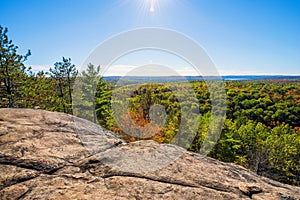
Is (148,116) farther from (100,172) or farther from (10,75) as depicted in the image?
(100,172)

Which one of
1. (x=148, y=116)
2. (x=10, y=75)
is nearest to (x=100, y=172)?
(x=10, y=75)

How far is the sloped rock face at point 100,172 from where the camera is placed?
333 centimetres

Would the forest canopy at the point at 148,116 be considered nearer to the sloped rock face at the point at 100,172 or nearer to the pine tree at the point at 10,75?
the pine tree at the point at 10,75

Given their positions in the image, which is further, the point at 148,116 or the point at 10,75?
the point at 148,116

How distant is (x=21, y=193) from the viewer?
3.20 metres

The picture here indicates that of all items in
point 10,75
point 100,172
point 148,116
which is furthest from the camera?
point 148,116

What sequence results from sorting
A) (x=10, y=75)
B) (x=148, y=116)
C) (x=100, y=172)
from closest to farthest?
1. (x=100, y=172)
2. (x=10, y=75)
3. (x=148, y=116)

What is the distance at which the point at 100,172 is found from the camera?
3877 mm

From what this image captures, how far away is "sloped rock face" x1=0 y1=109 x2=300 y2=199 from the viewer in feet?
10.9

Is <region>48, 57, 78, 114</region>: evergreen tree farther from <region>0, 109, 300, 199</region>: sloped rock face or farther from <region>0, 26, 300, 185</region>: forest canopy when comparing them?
<region>0, 109, 300, 199</region>: sloped rock face

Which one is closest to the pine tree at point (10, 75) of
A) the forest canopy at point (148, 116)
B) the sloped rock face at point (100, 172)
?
the forest canopy at point (148, 116)

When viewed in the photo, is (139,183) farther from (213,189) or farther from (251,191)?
(251,191)

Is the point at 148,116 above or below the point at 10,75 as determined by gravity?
below

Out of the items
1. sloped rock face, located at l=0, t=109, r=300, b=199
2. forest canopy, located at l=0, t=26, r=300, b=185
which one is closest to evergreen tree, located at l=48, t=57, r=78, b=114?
forest canopy, located at l=0, t=26, r=300, b=185
